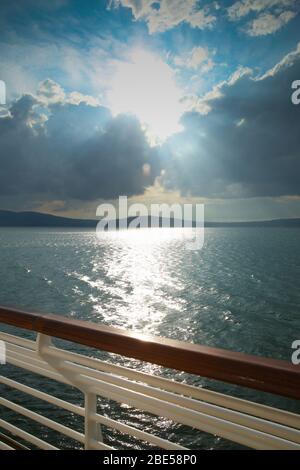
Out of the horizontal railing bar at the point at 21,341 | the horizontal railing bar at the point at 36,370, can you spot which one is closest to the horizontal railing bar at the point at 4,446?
the horizontal railing bar at the point at 36,370

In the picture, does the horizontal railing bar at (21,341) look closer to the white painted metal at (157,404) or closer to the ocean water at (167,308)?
the white painted metal at (157,404)

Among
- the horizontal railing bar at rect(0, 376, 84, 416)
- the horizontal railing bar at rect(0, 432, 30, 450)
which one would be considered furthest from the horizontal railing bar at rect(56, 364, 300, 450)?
the horizontal railing bar at rect(0, 432, 30, 450)

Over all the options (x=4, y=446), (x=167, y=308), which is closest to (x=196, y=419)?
(x=4, y=446)

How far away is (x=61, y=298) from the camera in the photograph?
98.9 feet

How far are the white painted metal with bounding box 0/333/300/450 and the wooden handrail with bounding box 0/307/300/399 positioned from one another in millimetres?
73

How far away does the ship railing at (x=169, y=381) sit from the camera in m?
→ 1.27

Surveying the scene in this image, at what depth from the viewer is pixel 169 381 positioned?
1480mm

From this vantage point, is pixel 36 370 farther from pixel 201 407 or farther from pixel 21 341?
pixel 201 407

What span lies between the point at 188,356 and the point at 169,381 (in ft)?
0.49

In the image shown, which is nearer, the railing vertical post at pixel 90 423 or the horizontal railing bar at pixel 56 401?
the railing vertical post at pixel 90 423

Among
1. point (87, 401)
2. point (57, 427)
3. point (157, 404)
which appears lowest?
point (57, 427)

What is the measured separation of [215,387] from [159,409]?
1258 cm

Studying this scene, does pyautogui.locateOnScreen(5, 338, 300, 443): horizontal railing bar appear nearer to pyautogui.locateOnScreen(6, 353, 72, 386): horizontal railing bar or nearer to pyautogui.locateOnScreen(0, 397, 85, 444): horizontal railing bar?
pyautogui.locateOnScreen(6, 353, 72, 386): horizontal railing bar
